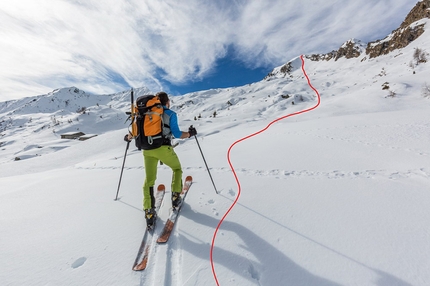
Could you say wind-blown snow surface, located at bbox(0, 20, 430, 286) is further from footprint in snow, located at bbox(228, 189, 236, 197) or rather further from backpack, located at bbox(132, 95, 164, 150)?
backpack, located at bbox(132, 95, 164, 150)

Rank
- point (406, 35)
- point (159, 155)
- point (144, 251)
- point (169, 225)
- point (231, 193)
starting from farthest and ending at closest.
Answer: point (406, 35)
point (231, 193)
point (159, 155)
point (169, 225)
point (144, 251)

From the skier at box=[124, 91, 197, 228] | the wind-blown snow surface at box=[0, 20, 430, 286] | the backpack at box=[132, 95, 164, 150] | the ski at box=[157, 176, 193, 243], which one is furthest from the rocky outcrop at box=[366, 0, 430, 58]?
the ski at box=[157, 176, 193, 243]

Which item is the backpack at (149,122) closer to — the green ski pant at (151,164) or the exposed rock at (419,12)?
the green ski pant at (151,164)

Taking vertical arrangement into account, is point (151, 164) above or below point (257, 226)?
above

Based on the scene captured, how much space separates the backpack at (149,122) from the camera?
349 cm

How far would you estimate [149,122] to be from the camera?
11.5 ft

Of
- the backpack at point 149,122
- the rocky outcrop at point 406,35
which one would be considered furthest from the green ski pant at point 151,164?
the rocky outcrop at point 406,35

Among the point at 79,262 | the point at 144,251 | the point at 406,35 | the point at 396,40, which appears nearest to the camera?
the point at 79,262

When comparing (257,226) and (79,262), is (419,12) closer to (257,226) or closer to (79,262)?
(257,226)

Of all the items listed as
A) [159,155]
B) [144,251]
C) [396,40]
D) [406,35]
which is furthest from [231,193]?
[396,40]

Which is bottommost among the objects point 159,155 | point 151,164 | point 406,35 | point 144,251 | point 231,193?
point 144,251

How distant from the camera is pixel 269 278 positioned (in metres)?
2.24

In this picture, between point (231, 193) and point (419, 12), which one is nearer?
point (231, 193)

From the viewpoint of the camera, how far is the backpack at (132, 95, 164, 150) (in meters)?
3.49
